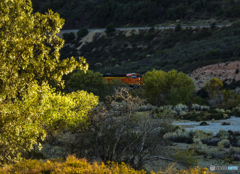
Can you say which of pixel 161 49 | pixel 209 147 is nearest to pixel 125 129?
pixel 209 147

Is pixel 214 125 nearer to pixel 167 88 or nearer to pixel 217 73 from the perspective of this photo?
pixel 167 88

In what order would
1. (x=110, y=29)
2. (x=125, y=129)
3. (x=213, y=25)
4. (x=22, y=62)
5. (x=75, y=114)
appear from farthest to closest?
(x=110, y=29)
(x=213, y=25)
(x=75, y=114)
(x=125, y=129)
(x=22, y=62)

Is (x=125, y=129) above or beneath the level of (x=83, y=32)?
beneath

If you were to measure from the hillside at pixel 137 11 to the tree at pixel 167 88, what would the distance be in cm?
5595

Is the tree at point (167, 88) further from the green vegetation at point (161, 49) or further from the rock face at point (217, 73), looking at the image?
the green vegetation at point (161, 49)

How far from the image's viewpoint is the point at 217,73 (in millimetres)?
52688

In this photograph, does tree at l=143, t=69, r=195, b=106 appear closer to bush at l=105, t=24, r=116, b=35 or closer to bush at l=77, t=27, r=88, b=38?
bush at l=105, t=24, r=116, b=35

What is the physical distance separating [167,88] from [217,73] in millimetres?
19270

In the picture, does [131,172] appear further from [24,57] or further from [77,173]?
[24,57]

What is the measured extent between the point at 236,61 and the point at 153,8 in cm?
5328

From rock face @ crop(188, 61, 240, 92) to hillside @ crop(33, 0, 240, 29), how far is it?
119 ft

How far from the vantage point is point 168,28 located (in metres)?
87.2

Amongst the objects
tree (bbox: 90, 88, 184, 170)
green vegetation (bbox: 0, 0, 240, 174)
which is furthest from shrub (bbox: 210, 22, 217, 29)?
tree (bbox: 90, 88, 184, 170)

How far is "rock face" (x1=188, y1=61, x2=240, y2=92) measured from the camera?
1991 inches
